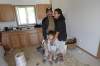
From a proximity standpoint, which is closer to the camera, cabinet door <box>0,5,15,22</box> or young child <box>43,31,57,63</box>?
young child <box>43,31,57,63</box>

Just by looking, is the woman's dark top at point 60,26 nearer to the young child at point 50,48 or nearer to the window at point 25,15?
the young child at point 50,48

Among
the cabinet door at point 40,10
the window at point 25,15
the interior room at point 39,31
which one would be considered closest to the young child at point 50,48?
the interior room at point 39,31

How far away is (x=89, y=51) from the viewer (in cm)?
325

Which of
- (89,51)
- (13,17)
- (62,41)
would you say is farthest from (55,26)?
(13,17)

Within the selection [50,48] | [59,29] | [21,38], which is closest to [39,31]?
[21,38]

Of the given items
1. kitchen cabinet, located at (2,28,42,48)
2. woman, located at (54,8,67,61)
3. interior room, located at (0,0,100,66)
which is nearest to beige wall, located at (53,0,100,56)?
interior room, located at (0,0,100,66)

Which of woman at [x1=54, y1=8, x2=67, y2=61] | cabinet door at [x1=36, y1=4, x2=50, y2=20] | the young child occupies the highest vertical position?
cabinet door at [x1=36, y1=4, x2=50, y2=20]

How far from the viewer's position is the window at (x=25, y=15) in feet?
14.2

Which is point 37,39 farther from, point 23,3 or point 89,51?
point 89,51

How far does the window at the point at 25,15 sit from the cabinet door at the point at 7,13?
267 mm

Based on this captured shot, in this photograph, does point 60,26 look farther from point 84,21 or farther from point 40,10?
point 40,10

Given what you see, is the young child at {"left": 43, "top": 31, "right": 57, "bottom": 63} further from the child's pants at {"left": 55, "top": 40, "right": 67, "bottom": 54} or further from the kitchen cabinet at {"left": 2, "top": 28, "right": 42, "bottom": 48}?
the kitchen cabinet at {"left": 2, "top": 28, "right": 42, "bottom": 48}

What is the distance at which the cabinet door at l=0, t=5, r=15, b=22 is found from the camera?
3.91m

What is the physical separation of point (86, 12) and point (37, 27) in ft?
6.56
